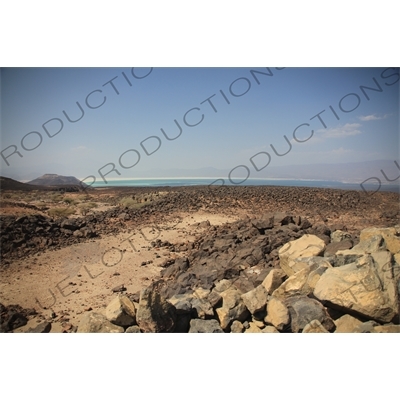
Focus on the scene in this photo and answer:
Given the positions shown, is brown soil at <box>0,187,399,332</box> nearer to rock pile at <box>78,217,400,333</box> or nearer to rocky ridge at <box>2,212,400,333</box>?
rocky ridge at <box>2,212,400,333</box>

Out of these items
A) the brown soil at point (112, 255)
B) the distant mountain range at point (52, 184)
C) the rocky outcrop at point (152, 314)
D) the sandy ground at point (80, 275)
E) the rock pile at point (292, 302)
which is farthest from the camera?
the distant mountain range at point (52, 184)

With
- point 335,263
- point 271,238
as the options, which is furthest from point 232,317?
point 271,238

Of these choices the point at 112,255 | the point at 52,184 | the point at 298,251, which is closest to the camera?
the point at 298,251

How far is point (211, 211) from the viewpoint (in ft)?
42.5

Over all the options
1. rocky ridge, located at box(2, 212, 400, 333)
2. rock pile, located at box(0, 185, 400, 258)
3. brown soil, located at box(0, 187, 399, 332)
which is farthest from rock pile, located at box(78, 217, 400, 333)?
rock pile, located at box(0, 185, 400, 258)

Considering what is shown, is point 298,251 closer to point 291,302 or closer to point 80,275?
point 291,302

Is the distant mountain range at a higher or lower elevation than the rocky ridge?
higher

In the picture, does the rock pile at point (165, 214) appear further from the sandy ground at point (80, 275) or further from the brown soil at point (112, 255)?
the sandy ground at point (80, 275)

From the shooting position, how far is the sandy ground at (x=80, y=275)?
4.55m

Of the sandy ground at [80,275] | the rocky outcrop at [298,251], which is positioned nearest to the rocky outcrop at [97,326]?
the sandy ground at [80,275]

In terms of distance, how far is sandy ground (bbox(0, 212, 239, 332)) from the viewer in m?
4.55

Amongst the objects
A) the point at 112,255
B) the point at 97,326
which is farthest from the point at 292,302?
the point at 112,255

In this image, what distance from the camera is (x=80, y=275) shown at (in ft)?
19.0

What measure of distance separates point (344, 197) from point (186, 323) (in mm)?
16677
